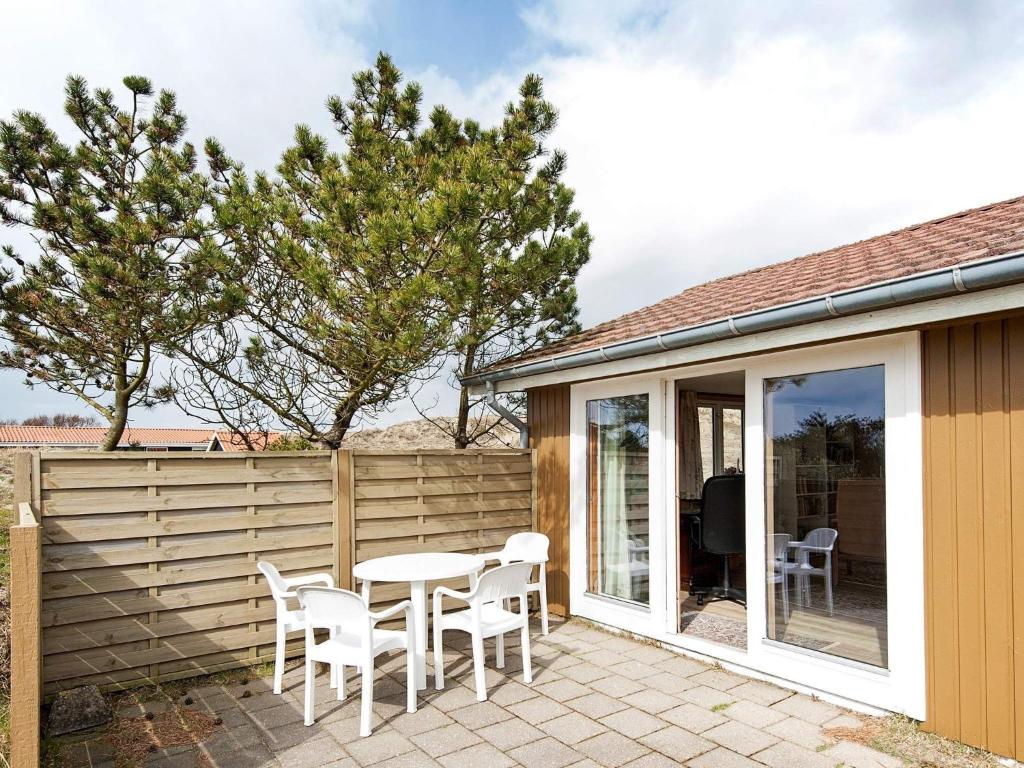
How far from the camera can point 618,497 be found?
5.73m

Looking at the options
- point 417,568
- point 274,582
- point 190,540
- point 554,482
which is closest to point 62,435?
point 190,540

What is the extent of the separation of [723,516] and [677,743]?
2896 mm

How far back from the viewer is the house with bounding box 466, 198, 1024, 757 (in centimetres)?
323

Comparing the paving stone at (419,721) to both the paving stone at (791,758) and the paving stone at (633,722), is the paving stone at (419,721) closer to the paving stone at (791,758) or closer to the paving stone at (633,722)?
the paving stone at (633,722)

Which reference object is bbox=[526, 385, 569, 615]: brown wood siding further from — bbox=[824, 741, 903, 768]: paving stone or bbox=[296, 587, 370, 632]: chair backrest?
bbox=[824, 741, 903, 768]: paving stone

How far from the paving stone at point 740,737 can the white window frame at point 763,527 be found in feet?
2.27

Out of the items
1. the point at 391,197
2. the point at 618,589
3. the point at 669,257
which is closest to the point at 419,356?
the point at 391,197

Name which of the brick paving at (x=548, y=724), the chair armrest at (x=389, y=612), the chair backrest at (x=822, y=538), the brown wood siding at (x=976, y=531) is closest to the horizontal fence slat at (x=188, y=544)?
the brick paving at (x=548, y=724)

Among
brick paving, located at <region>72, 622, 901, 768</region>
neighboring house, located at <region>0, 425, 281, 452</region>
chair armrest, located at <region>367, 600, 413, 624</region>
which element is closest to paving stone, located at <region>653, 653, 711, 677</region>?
brick paving, located at <region>72, 622, 901, 768</region>

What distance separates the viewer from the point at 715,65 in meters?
7.26

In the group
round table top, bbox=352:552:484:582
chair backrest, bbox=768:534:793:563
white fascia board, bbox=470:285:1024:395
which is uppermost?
white fascia board, bbox=470:285:1024:395

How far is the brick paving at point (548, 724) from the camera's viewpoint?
3258 mm

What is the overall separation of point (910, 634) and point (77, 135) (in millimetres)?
8229

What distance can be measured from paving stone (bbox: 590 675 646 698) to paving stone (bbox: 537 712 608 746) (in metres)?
0.44
